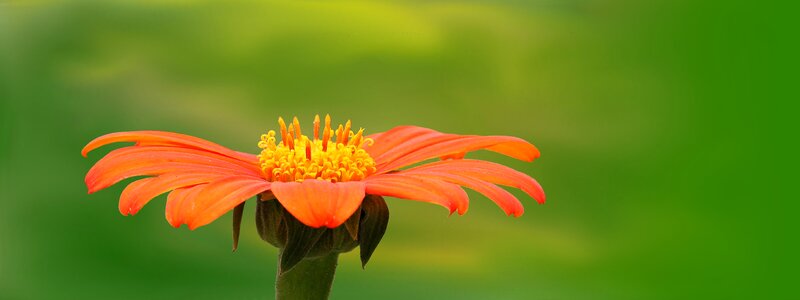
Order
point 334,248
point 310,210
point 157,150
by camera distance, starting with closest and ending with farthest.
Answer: point 310,210
point 334,248
point 157,150

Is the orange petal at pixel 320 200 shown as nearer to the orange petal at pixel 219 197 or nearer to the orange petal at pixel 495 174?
the orange petal at pixel 219 197

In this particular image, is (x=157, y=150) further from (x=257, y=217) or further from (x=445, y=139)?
(x=445, y=139)

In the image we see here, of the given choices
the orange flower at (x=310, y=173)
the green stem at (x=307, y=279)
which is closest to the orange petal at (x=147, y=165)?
the orange flower at (x=310, y=173)

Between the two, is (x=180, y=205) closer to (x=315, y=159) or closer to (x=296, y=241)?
(x=296, y=241)

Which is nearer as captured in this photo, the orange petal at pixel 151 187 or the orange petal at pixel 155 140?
the orange petal at pixel 151 187

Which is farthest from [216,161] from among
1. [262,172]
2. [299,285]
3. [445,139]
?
[445,139]

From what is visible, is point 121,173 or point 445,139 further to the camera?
point 445,139
